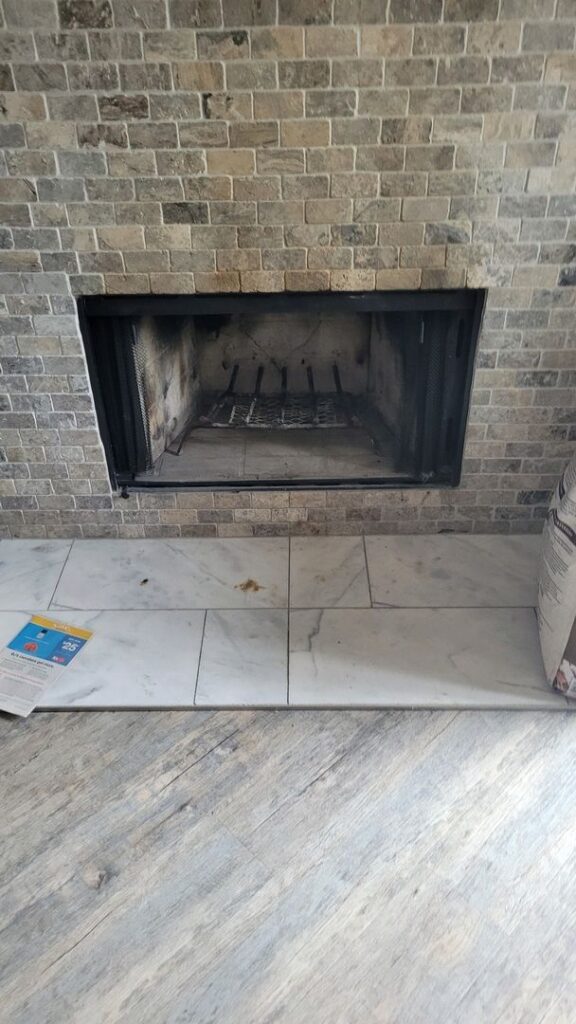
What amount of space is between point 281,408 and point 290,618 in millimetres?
739

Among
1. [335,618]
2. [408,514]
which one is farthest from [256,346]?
[335,618]

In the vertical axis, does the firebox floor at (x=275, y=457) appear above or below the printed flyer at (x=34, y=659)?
above

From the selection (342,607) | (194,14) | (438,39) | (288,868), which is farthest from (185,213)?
(288,868)

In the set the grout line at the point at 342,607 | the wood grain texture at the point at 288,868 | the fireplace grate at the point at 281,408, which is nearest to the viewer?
the wood grain texture at the point at 288,868

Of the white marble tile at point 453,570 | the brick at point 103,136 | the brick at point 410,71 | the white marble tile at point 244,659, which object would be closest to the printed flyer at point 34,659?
the white marble tile at point 244,659

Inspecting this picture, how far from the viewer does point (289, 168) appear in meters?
1.52

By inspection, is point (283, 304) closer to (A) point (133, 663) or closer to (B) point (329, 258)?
(B) point (329, 258)

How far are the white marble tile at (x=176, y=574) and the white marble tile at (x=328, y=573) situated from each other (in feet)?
0.11

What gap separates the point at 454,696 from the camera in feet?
5.00

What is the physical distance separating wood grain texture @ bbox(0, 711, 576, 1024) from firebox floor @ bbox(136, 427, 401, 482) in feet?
2.45

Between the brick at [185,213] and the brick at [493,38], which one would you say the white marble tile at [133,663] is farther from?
the brick at [493,38]

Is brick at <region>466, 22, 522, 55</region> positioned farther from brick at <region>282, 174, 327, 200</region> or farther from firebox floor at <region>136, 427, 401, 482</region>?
firebox floor at <region>136, 427, 401, 482</region>

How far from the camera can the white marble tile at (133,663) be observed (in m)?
1.53

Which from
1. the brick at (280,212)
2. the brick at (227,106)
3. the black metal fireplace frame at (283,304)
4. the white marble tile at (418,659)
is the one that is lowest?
the white marble tile at (418,659)
